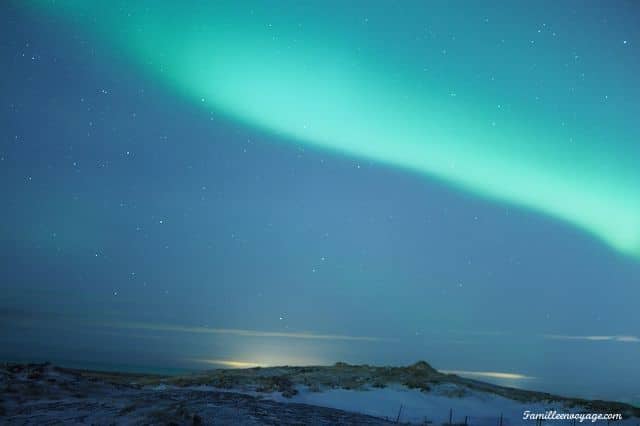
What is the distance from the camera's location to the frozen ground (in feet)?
89.3

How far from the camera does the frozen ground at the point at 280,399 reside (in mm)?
27219

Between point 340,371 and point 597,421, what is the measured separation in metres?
23.5

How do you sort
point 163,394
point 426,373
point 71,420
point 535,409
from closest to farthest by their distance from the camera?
point 71,420 < point 163,394 < point 535,409 < point 426,373

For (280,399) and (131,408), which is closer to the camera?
(131,408)

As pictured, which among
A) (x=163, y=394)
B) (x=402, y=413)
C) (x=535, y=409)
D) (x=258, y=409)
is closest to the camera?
(x=258, y=409)

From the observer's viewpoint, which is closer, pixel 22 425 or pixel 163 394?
pixel 22 425

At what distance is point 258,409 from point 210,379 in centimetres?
2202

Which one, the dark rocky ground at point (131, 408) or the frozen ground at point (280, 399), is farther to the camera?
the frozen ground at point (280, 399)

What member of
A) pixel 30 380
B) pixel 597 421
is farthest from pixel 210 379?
pixel 597 421

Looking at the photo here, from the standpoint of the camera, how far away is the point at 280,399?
128ft

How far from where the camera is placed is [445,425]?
36.1 m

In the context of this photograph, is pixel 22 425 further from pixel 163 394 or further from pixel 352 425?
pixel 352 425

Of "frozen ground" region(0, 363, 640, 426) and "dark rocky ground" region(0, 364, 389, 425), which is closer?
"dark rocky ground" region(0, 364, 389, 425)

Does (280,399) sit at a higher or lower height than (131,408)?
lower
